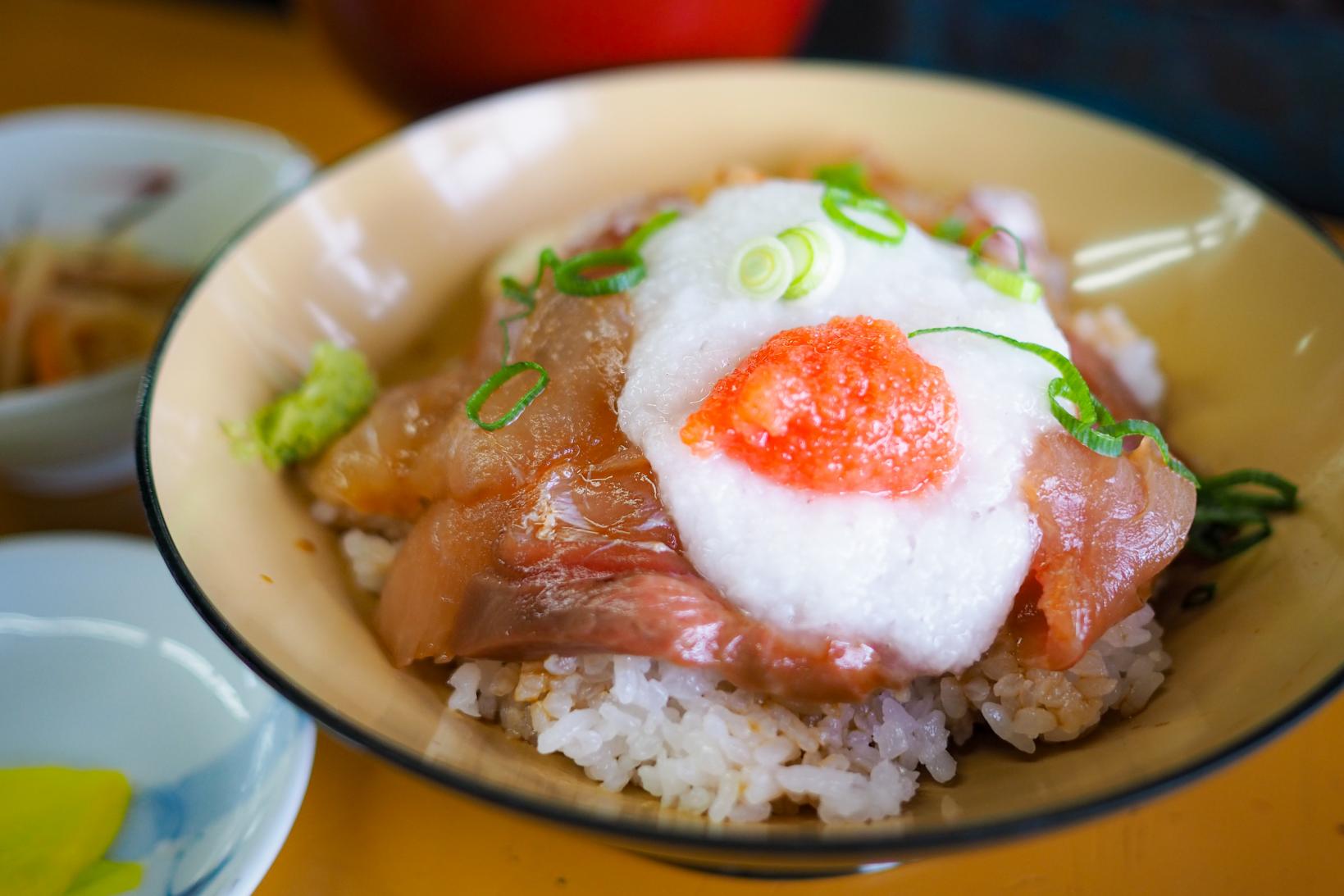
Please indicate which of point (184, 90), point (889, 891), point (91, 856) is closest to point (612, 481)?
point (889, 891)

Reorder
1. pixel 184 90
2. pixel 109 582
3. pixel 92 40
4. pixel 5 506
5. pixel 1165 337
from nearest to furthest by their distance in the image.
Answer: pixel 109 582
pixel 1165 337
pixel 5 506
pixel 184 90
pixel 92 40

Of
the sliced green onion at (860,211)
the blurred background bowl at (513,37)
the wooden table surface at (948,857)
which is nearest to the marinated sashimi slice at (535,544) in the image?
the wooden table surface at (948,857)

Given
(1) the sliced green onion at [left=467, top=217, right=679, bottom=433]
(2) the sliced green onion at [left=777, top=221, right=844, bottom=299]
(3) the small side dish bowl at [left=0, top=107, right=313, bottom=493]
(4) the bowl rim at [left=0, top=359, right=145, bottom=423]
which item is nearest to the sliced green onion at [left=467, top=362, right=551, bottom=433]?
(1) the sliced green onion at [left=467, top=217, right=679, bottom=433]

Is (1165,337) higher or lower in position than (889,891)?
higher

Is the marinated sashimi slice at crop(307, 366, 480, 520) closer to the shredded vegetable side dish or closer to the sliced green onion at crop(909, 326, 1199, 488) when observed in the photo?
the sliced green onion at crop(909, 326, 1199, 488)

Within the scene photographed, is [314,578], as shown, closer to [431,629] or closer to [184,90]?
[431,629]

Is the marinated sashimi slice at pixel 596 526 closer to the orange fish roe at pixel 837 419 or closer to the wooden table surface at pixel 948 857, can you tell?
the orange fish roe at pixel 837 419
